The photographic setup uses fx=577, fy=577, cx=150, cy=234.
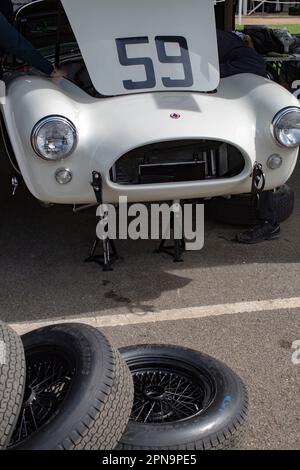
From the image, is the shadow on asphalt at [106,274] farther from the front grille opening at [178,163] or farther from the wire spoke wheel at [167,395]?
the wire spoke wheel at [167,395]

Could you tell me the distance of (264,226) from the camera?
4.48m

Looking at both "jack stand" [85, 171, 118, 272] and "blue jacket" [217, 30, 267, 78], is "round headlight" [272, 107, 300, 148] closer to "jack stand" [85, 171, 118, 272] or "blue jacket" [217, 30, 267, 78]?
"blue jacket" [217, 30, 267, 78]

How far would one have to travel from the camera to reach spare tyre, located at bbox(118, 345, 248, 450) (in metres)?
2.13

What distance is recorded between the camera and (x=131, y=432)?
2162 millimetres

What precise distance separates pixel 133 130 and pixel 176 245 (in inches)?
39.9

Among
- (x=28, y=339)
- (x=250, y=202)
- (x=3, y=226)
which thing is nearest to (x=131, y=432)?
(x=28, y=339)

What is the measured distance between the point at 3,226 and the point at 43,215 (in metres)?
0.38

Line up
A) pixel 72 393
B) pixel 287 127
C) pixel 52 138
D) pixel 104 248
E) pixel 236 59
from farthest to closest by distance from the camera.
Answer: pixel 236 59
pixel 104 248
pixel 287 127
pixel 52 138
pixel 72 393

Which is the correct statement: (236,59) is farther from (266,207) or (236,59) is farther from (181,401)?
(181,401)

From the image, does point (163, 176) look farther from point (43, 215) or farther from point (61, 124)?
Answer: point (43, 215)

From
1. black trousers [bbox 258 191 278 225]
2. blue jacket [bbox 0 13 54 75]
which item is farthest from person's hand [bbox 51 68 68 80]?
black trousers [bbox 258 191 278 225]

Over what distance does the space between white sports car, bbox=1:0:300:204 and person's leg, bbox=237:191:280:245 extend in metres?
0.50

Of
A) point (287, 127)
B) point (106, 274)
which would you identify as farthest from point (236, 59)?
point (106, 274)

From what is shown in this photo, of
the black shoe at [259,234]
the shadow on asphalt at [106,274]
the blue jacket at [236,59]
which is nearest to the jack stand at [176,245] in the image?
the shadow on asphalt at [106,274]
